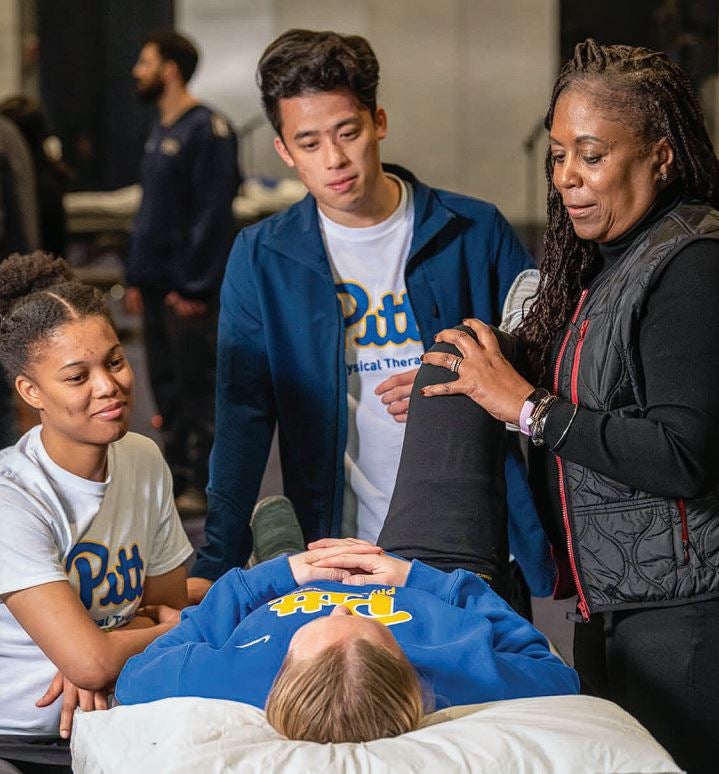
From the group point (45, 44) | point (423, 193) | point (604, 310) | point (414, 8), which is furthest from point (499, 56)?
point (604, 310)

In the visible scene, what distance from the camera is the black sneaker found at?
7.22 feet

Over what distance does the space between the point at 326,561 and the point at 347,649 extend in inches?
16.0

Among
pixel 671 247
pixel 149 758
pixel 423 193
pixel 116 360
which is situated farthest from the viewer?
pixel 423 193

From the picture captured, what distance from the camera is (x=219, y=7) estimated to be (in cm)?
1209

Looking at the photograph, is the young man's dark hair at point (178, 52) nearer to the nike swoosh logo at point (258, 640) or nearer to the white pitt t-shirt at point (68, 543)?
the white pitt t-shirt at point (68, 543)

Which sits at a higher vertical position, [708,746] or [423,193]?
[423,193]

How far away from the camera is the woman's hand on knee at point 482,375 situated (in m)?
1.71

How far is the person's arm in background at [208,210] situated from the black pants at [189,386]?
15cm

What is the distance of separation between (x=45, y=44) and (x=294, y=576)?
11325mm

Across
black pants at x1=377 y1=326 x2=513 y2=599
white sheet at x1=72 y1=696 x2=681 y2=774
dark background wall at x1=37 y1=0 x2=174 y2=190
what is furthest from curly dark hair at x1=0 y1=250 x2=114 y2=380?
dark background wall at x1=37 y1=0 x2=174 y2=190

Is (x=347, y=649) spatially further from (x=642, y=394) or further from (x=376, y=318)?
(x=376, y=318)

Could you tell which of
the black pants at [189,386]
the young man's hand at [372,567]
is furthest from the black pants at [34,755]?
the black pants at [189,386]

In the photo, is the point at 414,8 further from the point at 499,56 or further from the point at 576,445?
the point at 576,445

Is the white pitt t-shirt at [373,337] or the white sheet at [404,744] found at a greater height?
the white pitt t-shirt at [373,337]
